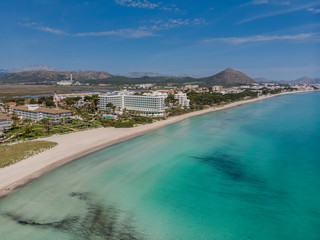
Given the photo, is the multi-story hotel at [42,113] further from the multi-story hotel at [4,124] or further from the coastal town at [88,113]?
the multi-story hotel at [4,124]

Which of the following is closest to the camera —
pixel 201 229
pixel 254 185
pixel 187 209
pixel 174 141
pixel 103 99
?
pixel 201 229

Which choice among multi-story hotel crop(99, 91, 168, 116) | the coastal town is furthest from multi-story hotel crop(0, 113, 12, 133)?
multi-story hotel crop(99, 91, 168, 116)

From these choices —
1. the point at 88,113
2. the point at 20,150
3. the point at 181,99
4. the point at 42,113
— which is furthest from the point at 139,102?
the point at 20,150

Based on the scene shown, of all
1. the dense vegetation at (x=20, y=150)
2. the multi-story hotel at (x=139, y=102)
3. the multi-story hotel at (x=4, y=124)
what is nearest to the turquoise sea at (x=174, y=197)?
the dense vegetation at (x=20, y=150)

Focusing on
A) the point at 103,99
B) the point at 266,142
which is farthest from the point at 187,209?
the point at 103,99

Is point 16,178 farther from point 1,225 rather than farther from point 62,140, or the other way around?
point 62,140

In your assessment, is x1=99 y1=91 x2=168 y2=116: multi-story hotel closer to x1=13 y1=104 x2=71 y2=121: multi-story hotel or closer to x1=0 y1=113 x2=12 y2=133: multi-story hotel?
x1=13 y1=104 x2=71 y2=121: multi-story hotel
